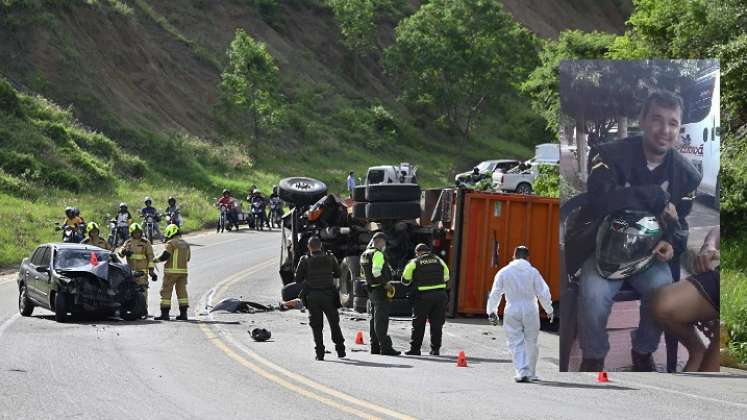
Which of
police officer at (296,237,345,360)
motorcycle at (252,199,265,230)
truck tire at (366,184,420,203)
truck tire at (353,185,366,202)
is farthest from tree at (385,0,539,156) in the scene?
police officer at (296,237,345,360)

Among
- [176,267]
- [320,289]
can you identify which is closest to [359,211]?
[176,267]

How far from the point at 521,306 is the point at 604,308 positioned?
96 cm

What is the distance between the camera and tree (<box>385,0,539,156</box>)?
80375 mm

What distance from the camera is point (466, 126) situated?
81.1 metres

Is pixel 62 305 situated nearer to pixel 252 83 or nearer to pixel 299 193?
pixel 299 193

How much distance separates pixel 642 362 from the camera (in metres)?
14.9

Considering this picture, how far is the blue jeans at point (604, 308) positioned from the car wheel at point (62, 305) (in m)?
9.86

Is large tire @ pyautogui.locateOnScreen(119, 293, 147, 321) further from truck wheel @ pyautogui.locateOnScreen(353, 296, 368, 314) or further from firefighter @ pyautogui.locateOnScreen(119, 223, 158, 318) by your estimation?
truck wheel @ pyautogui.locateOnScreen(353, 296, 368, 314)

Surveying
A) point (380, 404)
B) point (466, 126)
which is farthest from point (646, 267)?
point (466, 126)

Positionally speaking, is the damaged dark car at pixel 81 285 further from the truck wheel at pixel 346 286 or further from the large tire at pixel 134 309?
the truck wheel at pixel 346 286

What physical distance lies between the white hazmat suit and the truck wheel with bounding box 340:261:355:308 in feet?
29.0

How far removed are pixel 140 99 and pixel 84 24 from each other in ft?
17.3

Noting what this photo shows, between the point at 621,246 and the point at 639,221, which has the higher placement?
the point at 639,221

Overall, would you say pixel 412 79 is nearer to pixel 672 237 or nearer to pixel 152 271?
pixel 152 271
